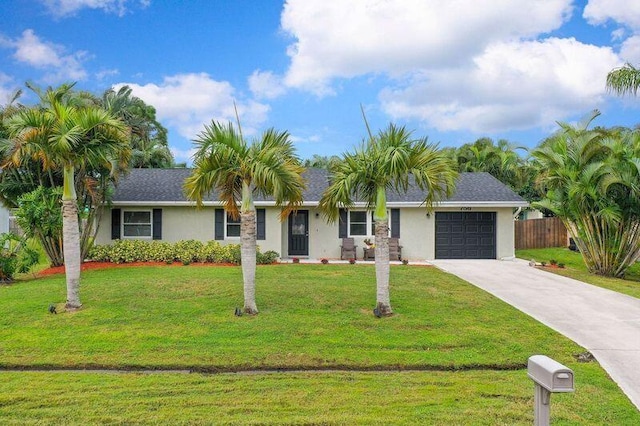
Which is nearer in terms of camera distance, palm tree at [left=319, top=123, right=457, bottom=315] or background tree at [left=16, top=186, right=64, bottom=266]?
palm tree at [left=319, top=123, right=457, bottom=315]

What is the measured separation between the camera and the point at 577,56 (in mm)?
17109

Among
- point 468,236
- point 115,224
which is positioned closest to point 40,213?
point 115,224

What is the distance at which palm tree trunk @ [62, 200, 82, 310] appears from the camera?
26.7ft

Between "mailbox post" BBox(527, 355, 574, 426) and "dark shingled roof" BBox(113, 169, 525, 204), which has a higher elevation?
"dark shingled roof" BBox(113, 169, 525, 204)

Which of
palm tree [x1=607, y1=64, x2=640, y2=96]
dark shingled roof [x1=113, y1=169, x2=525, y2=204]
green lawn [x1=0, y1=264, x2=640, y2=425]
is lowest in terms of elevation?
green lawn [x1=0, y1=264, x2=640, y2=425]

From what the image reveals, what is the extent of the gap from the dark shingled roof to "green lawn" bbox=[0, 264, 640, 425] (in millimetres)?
6575

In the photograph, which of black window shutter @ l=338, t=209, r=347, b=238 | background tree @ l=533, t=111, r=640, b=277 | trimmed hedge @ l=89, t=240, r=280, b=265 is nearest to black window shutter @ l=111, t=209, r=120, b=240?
trimmed hedge @ l=89, t=240, r=280, b=265

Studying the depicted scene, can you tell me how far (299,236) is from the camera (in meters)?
16.8

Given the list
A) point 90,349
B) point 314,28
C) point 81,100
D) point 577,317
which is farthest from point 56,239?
point 577,317

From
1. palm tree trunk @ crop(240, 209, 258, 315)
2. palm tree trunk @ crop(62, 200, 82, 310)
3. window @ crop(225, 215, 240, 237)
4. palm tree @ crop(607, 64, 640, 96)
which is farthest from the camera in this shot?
window @ crop(225, 215, 240, 237)

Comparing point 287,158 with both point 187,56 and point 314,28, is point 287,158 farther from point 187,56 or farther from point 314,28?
point 187,56

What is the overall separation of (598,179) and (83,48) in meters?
20.2

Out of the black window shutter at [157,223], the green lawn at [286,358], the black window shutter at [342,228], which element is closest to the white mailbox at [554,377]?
the green lawn at [286,358]

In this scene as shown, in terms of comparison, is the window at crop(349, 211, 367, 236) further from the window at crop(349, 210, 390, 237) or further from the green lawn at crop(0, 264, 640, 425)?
the green lawn at crop(0, 264, 640, 425)
